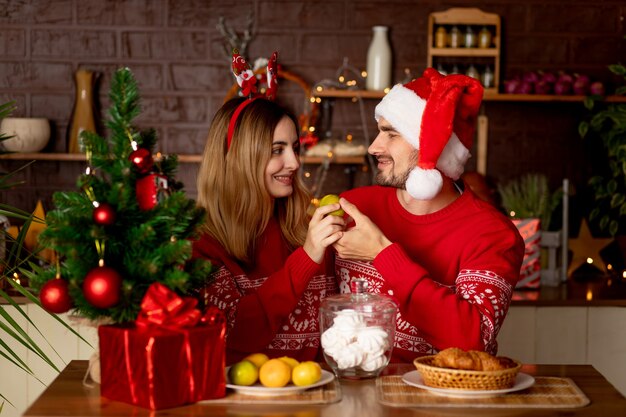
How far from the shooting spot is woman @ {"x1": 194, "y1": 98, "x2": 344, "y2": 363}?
212 centimetres

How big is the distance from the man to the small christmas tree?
1.87ft

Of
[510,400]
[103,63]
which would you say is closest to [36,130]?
[103,63]

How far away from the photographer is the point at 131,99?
157 cm

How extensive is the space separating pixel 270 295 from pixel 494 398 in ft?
2.01

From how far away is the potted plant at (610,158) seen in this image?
3.87 metres

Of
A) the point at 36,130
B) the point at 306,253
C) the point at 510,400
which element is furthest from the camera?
the point at 36,130

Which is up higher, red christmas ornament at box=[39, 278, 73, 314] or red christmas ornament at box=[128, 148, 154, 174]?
red christmas ornament at box=[128, 148, 154, 174]

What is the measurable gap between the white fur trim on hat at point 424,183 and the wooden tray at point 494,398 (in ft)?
1.78

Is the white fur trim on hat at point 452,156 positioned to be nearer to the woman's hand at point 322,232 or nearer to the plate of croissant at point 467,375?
the woman's hand at point 322,232

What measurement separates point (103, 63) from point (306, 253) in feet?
7.94

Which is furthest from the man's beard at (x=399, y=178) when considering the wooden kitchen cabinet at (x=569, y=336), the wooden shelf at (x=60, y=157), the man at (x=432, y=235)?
the wooden shelf at (x=60, y=157)

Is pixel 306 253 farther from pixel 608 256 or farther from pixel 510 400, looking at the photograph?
pixel 608 256

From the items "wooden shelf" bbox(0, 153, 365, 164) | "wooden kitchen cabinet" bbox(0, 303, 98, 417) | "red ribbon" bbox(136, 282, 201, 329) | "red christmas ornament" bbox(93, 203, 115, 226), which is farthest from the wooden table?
"wooden shelf" bbox(0, 153, 365, 164)

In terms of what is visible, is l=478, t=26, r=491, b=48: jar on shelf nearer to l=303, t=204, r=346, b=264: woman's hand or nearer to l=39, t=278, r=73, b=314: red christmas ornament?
l=303, t=204, r=346, b=264: woman's hand
